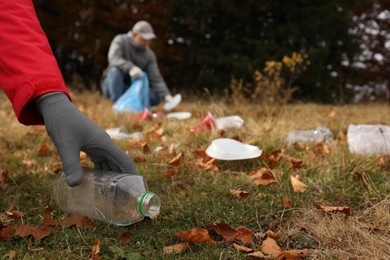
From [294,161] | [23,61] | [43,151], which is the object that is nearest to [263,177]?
[294,161]

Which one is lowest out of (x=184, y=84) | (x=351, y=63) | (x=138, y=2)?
(x=184, y=84)

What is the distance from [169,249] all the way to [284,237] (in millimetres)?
425

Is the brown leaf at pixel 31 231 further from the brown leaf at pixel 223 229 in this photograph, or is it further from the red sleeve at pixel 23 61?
the brown leaf at pixel 223 229

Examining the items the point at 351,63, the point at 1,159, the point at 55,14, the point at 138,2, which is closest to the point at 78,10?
the point at 55,14

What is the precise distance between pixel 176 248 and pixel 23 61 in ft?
2.56

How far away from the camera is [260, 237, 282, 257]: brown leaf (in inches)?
60.2

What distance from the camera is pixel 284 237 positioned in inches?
66.0

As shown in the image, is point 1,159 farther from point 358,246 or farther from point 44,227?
point 358,246

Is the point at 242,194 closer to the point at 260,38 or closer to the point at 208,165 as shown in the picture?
the point at 208,165

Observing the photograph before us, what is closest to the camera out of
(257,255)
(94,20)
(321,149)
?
(257,255)

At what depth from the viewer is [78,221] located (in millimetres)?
1768

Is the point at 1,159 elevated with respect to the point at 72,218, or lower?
lower

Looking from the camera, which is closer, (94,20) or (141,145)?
(141,145)

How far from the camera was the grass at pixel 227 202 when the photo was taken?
1.57 meters
